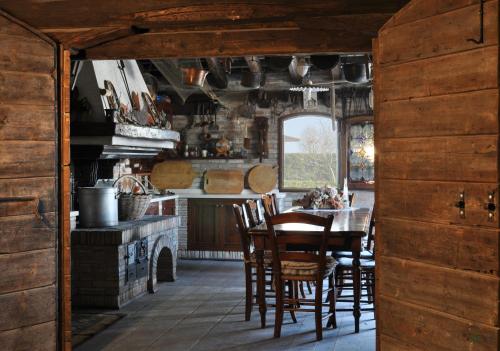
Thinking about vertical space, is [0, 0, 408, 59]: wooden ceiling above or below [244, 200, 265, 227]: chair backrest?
above

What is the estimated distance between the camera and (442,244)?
3.19 meters

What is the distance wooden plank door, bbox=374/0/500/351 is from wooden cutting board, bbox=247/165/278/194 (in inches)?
241

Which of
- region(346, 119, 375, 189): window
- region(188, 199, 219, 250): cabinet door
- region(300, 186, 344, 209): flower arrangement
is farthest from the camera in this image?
region(346, 119, 375, 189): window

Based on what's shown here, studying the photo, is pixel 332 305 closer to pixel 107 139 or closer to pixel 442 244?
A: pixel 442 244

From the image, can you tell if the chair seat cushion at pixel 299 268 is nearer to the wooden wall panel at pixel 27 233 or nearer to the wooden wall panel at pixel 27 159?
the wooden wall panel at pixel 27 233

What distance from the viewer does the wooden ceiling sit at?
3582mm

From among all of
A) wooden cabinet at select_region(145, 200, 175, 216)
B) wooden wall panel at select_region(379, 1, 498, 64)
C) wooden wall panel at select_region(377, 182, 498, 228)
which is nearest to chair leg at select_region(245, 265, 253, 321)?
wooden wall panel at select_region(377, 182, 498, 228)

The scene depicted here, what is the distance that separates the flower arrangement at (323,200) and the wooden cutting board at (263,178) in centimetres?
240

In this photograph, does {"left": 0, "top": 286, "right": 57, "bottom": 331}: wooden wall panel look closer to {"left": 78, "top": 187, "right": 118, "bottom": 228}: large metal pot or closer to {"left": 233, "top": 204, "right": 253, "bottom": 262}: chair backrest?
{"left": 233, "top": 204, "right": 253, "bottom": 262}: chair backrest

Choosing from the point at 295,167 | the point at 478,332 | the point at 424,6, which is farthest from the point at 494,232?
the point at 295,167

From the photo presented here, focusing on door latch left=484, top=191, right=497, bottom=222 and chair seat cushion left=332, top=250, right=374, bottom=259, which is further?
chair seat cushion left=332, top=250, right=374, bottom=259

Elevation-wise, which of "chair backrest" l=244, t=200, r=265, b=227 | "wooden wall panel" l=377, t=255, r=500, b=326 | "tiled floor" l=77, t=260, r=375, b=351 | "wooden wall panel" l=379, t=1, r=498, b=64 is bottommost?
"tiled floor" l=77, t=260, r=375, b=351

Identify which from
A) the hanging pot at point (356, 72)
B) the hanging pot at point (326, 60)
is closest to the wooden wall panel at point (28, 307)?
the hanging pot at point (326, 60)

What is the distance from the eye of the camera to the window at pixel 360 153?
9539 millimetres
